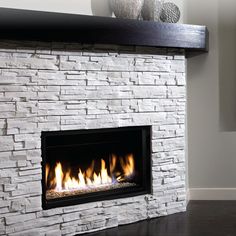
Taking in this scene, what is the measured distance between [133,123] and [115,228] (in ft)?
2.16

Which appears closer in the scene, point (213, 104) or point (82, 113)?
point (82, 113)

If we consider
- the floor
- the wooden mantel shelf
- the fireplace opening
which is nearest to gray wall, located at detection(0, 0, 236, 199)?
the floor

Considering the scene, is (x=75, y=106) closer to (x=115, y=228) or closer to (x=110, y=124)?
(x=110, y=124)

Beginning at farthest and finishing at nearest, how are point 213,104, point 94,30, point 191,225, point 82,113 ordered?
point 213,104
point 191,225
point 82,113
point 94,30

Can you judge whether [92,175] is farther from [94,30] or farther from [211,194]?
[211,194]

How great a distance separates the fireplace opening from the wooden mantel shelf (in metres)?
0.55

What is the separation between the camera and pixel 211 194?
11.9 feet

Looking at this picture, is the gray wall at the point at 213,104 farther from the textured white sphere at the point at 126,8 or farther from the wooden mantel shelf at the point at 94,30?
the textured white sphere at the point at 126,8

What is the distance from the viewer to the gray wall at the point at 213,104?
3.58 metres

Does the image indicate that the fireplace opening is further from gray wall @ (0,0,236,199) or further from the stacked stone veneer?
gray wall @ (0,0,236,199)

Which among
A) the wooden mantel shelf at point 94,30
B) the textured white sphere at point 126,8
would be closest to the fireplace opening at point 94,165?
the wooden mantel shelf at point 94,30

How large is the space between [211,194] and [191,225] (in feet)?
2.38

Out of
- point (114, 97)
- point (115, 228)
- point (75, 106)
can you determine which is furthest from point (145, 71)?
point (115, 228)

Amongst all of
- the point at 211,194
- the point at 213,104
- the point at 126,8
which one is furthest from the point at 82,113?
the point at 211,194
